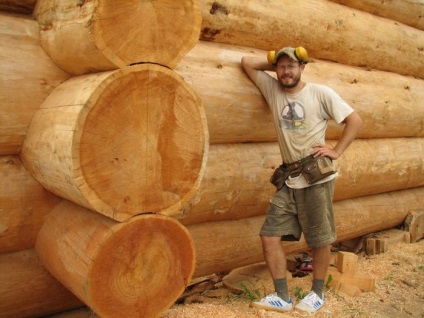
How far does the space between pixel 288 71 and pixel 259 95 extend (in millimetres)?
407

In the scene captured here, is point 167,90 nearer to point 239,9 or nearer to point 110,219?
point 110,219

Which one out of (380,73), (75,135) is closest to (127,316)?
(75,135)

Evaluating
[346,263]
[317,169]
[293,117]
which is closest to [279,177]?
[317,169]

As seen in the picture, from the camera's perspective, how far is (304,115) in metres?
3.64

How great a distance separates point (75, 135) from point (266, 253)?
2.03 metres

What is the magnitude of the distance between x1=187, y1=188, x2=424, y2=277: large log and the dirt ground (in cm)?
27

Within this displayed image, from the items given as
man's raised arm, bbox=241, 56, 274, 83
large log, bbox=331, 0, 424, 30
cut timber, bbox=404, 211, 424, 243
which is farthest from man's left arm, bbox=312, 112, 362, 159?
cut timber, bbox=404, 211, 424, 243

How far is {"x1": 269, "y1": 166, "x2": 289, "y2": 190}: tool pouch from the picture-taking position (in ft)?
12.2

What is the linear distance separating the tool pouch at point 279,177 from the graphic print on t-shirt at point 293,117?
361 mm

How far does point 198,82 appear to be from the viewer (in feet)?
11.2

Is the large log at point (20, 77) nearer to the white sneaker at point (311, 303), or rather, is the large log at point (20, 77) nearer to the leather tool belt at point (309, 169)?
the leather tool belt at point (309, 169)

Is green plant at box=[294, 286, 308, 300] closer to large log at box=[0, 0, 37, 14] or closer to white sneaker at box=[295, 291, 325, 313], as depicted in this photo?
white sneaker at box=[295, 291, 325, 313]

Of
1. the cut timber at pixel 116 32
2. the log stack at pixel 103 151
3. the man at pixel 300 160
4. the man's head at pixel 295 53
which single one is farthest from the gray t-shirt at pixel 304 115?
the cut timber at pixel 116 32

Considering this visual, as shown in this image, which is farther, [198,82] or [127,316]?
[198,82]
